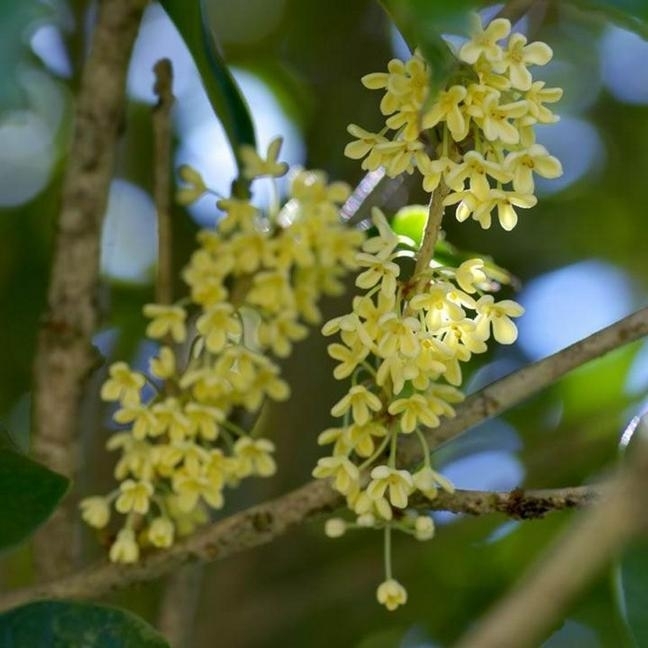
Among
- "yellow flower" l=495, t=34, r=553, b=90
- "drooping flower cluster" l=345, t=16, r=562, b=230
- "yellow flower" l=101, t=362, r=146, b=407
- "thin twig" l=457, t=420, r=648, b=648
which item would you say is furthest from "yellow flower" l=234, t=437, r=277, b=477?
"thin twig" l=457, t=420, r=648, b=648

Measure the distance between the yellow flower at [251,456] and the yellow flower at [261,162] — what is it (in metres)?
0.27

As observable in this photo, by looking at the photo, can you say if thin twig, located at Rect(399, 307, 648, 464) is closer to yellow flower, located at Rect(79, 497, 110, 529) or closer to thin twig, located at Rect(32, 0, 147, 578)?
yellow flower, located at Rect(79, 497, 110, 529)

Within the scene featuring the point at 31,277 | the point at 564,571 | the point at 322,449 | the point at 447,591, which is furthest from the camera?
the point at 31,277

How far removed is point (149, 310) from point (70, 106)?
2.70 ft

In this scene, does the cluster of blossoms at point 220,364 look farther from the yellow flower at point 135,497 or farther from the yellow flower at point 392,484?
the yellow flower at point 392,484

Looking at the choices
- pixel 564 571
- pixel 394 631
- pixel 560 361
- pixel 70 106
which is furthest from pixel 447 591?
pixel 564 571

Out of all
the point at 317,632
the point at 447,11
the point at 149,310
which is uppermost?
the point at 447,11

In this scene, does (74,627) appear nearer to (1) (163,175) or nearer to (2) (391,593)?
(2) (391,593)

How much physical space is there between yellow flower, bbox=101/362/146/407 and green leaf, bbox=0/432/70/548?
0.14m

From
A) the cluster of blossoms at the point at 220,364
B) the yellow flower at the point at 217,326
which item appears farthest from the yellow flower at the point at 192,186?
the yellow flower at the point at 217,326

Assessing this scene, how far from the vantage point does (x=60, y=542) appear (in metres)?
1.24

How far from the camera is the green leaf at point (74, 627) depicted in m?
0.93

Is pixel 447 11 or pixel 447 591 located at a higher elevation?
pixel 447 11

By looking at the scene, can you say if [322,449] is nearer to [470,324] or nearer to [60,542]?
[60,542]
